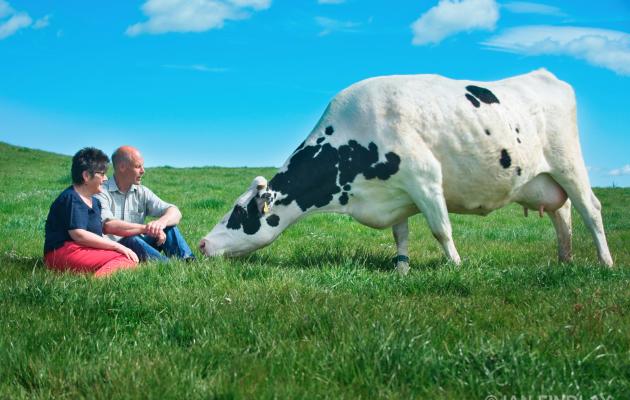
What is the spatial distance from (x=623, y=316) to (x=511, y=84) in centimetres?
530

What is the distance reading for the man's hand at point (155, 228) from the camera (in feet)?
25.6

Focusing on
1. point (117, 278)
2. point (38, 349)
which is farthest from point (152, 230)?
point (38, 349)

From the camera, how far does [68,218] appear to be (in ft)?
23.1

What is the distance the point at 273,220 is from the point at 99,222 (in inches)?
87.2

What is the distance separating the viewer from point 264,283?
610cm

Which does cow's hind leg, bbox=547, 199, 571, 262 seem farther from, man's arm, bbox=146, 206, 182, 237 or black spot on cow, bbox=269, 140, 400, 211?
man's arm, bbox=146, 206, 182, 237

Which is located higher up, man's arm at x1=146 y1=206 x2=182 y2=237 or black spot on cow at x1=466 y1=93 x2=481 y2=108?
black spot on cow at x1=466 y1=93 x2=481 y2=108

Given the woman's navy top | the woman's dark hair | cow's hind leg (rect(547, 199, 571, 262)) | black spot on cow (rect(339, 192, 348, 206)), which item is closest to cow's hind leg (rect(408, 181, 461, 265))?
black spot on cow (rect(339, 192, 348, 206))

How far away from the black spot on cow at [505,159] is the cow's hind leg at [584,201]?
1090 millimetres

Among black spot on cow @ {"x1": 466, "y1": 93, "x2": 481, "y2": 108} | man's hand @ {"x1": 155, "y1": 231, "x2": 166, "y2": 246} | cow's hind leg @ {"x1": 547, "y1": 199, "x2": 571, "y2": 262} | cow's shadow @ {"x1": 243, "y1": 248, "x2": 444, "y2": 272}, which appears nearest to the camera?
man's hand @ {"x1": 155, "y1": 231, "x2": 166, "y2": 246}

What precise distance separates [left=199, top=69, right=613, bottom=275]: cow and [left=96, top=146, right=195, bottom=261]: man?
56 centimetres

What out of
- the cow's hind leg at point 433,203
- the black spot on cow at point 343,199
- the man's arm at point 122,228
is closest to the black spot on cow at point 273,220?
the black spot on cow at point 343,199

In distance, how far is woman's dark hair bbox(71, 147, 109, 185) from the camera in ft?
23.2

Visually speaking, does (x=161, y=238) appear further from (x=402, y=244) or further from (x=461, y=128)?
(x=461, y=128)
